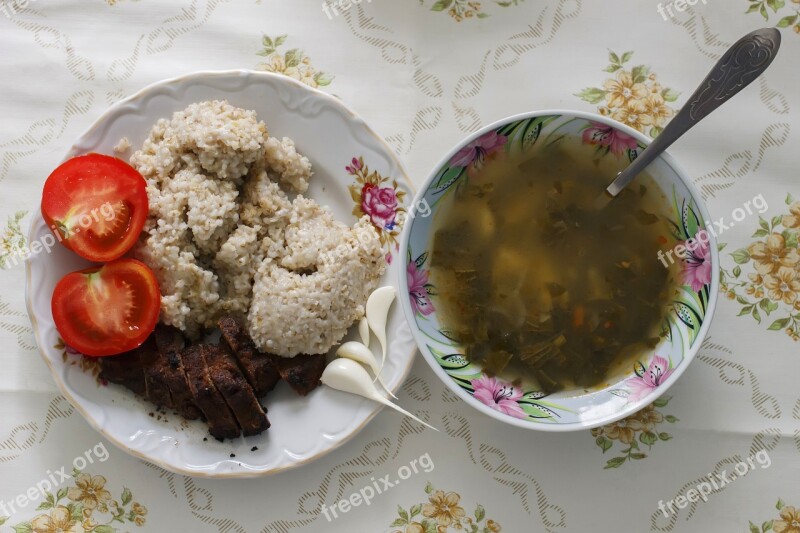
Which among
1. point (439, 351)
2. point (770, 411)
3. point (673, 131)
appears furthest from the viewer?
point (770, 411)

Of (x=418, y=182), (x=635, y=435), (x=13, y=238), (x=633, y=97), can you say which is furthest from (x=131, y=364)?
(x=633, y=97)

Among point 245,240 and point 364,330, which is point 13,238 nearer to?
point 245,240

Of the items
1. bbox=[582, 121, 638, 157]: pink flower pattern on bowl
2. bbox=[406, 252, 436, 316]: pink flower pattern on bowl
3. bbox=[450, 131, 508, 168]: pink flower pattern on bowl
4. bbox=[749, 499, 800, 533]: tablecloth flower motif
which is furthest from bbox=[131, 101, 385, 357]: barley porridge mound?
bbox=[749, 499, 800, 533]: tablecloth flower motif

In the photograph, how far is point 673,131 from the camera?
1.66 meters

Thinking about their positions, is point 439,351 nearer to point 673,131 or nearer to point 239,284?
point 239,284

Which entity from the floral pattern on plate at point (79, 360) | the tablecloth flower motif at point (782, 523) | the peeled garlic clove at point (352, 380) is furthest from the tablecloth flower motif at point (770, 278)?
the floral pattern on plate at point (79, 360)

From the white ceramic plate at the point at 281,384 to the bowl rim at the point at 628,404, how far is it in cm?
26

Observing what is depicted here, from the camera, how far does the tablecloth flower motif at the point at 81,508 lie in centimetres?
205

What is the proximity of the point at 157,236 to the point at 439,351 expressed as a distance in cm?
88

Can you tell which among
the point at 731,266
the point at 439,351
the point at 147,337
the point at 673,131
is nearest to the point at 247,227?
the point at 147,337

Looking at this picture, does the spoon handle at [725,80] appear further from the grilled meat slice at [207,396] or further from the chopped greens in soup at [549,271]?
the grilled meat slice at [207,396]

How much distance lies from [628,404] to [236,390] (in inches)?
41.7

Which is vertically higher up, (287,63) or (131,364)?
(287,63)

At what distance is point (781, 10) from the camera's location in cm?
217
